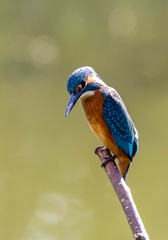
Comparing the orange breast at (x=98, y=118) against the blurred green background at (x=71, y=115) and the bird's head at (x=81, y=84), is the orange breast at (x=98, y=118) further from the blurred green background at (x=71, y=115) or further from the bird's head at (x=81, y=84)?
the blurred green background at (x=71, y=115)

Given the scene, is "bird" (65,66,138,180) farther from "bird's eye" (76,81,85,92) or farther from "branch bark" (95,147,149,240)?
"branch bark" (95,147,149,240)

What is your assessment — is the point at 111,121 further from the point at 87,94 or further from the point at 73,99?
the point at 73,99

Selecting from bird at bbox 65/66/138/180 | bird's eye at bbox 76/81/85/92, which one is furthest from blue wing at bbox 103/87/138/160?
bird's eye at bbox 76/81/85/92

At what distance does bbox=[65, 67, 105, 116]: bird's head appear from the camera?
1.73 metres

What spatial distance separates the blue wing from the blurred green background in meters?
1.40

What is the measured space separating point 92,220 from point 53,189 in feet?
1.07

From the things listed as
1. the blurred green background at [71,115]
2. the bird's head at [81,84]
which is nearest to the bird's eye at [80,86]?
the bird's head at [81,84]

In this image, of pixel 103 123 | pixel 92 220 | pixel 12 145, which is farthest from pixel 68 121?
pixel 103 123

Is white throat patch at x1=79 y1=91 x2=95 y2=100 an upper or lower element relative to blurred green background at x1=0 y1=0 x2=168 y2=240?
lower

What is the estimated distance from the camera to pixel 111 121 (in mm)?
1918

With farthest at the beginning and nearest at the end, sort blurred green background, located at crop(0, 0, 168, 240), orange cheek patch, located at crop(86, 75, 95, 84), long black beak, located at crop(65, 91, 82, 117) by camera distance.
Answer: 1. blurred green background, located at crop(0, 0, 168, 240)
2. orange cheek patch, located at crop(86, 75, 95, 84)
3. long black beak, located at crop(65, 91, 82, 117)

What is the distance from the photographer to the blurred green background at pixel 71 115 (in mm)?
3350

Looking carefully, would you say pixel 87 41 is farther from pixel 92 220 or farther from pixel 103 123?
pixel 103 123

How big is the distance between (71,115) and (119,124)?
91.3 inches
